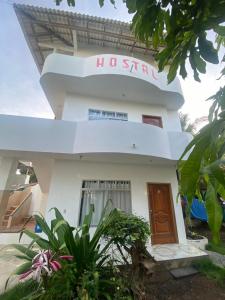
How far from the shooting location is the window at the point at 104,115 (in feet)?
21.7

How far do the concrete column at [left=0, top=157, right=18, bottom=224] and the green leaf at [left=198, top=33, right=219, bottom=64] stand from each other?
618cm

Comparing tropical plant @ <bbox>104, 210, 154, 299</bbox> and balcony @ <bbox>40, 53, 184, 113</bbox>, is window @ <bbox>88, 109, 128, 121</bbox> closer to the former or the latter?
balcony @ <bbox>40, 53, 184, 113</bbox>

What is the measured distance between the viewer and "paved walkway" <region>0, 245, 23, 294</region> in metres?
3.43

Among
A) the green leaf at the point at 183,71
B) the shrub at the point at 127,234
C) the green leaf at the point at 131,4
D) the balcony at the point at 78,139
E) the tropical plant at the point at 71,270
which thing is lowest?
the tropical plant at the point at 71,270

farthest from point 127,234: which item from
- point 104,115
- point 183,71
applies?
point 104,115

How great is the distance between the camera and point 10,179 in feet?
18.2

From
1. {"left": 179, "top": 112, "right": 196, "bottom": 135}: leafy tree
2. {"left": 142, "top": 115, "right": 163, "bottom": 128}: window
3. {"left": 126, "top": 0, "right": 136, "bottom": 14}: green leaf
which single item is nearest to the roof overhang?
{"left": 142, "top": 115, "right": 163, "bottom": 128}: window

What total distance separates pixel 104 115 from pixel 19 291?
18.5 feet

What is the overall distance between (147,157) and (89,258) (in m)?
3.64

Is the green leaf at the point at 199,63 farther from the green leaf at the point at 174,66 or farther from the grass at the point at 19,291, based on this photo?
the grass at the point at 19,291

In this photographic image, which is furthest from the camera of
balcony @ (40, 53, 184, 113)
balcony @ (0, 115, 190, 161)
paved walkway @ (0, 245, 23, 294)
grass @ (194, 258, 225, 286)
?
balcony @ (40, 53, 184, 113)

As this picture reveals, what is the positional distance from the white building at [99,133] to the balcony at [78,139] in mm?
28

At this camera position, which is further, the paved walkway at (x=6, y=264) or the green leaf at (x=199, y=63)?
the paved walkway at (x=6, y=264)

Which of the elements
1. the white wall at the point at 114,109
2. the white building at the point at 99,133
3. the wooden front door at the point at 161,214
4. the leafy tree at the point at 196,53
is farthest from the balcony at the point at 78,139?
the leafy tree at the point at 196,53
